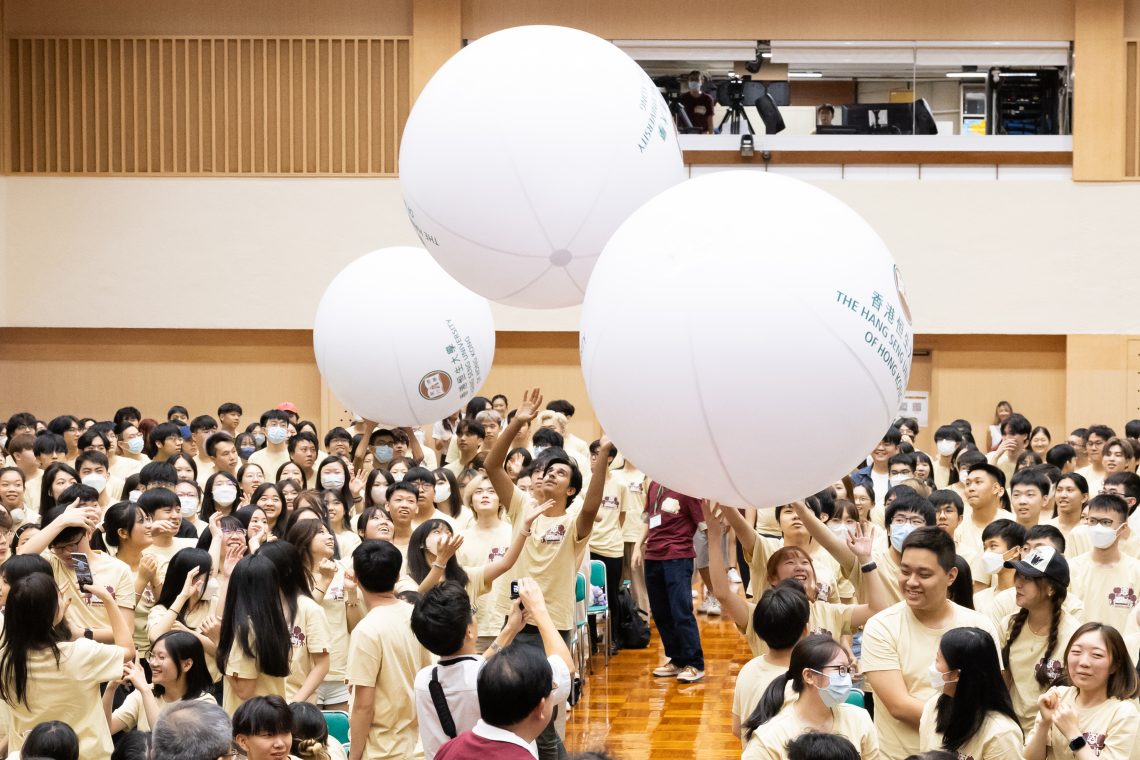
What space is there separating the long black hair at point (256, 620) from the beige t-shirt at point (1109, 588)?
10.00 ft

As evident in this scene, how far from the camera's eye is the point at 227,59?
548 inches

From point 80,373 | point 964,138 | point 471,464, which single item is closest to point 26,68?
point 80,373

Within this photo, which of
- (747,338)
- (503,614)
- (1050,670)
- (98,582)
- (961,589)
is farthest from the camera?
(503,614)

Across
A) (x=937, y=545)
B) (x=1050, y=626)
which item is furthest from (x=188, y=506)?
(x=1050, y=626)

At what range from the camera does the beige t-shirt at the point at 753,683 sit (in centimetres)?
399

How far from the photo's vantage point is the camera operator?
1363 cm

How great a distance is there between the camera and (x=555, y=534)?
6.01 meters

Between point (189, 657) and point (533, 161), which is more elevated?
point (533, 161)

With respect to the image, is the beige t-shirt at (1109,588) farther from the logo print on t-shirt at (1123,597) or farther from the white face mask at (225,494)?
the white face mask at (225,494)

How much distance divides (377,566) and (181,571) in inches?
40.1

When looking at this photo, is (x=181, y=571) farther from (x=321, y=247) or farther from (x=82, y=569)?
(x=321, y=247)

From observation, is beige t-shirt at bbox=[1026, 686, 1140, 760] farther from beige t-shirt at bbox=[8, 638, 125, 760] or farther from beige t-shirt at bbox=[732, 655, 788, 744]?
beige t-shirt at bbox=[8, 638, 125, 760]

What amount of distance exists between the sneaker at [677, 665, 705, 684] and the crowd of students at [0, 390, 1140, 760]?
0.6 inches

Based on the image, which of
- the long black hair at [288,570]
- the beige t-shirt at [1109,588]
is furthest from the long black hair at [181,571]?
the beige t-shirt at [1109,588]
